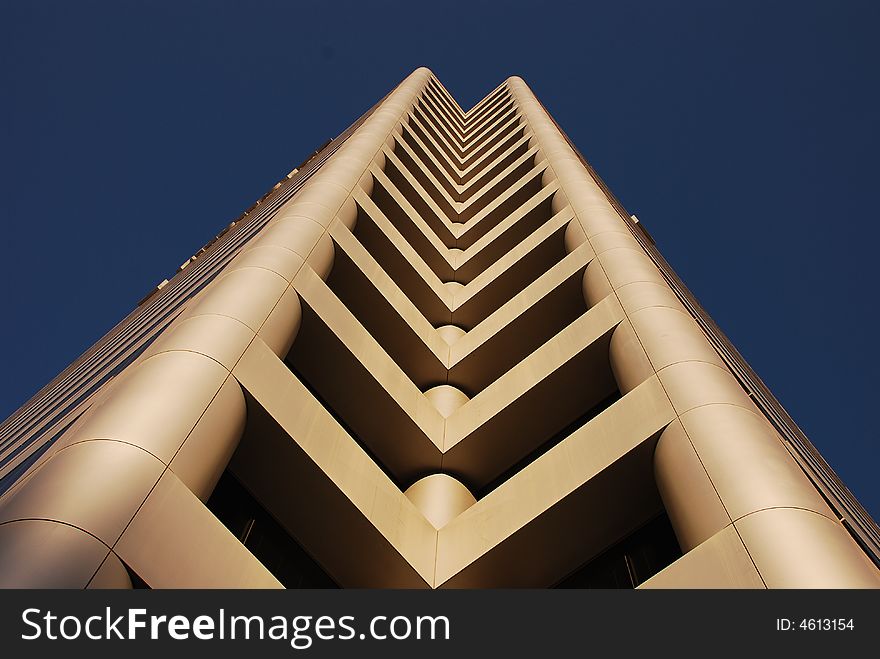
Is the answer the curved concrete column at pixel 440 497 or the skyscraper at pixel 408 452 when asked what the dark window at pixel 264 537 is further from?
the curved concrete column at pixel 440 497

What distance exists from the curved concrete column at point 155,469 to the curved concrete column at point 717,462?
4043 millimetres

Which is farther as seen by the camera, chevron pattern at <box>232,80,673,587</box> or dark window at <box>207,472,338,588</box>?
chevron pattern at <box>232,80,673,587</box>

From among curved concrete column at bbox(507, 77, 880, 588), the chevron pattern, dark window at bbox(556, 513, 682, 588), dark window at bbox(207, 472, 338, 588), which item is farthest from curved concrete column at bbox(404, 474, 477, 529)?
curved concrete column at bbox(507, 77, 880, 588)

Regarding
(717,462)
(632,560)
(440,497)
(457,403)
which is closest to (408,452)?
(440,497)

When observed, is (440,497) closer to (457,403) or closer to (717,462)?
(457,403)

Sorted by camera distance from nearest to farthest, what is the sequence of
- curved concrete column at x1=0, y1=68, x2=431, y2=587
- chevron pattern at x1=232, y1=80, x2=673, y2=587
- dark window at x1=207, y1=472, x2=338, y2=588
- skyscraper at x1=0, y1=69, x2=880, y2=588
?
curved concrete column at x1=0, y1=68, x2=431, y2=587 < skyscraper at x1=0, y1=69, x2=880, y2=588 < dark window at x1=207, y1=472, x2=338, y2=588 < chevron pattern at x1=232, y1=80, x2=673, y2=587

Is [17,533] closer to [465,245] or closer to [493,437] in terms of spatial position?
[493,437]

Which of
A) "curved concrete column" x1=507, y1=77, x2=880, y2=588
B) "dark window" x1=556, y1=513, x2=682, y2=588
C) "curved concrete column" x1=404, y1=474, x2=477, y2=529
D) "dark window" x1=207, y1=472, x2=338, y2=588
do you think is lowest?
"dark window" x1=556, y1=513, x2=682, y2=588

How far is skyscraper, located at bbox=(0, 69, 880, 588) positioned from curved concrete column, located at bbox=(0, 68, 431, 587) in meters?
0.02

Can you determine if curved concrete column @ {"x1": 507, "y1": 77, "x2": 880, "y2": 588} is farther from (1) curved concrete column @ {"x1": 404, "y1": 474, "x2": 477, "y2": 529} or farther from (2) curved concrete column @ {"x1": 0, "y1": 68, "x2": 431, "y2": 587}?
(2) curved concrete column @ {"x1": 0, "y1": 68, "x2": 431, "y2": 587}

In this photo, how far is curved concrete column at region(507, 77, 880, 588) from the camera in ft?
16.8

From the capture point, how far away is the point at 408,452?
421 inches

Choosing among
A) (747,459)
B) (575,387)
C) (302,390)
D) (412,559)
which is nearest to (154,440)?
(302,390)
